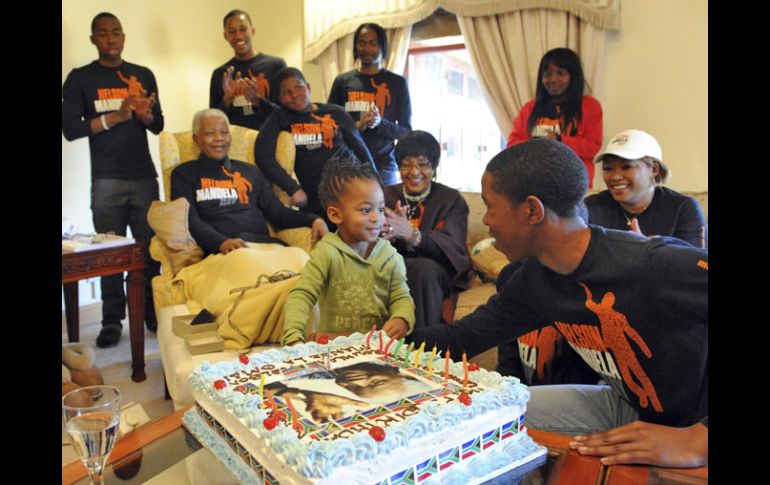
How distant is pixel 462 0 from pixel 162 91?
242 cm

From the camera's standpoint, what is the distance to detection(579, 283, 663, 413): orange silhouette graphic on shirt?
128cm

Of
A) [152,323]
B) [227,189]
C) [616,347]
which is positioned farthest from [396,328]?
[152,323]

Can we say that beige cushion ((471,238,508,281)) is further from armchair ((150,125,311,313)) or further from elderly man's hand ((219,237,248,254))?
elderly man's hand ((219,237,248,254))

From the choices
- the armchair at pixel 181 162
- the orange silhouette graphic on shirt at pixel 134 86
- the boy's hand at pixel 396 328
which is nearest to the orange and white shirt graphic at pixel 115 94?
the orange silhouette graphic on shirt at pixel 134 86

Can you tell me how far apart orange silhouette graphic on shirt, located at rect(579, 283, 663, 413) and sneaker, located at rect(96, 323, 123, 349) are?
3.24m

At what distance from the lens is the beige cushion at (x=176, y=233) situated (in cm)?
307

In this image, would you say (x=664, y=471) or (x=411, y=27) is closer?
(x=664, y=471)

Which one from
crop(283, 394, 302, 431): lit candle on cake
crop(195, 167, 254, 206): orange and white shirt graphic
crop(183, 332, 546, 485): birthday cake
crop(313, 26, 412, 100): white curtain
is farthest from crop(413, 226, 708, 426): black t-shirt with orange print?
crop(313, 26, 412, 100): white curtain

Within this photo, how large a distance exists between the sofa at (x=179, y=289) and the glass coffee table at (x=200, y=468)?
31.9 inches

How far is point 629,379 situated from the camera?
1328 mm

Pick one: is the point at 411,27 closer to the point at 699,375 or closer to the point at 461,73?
the point at 461,73

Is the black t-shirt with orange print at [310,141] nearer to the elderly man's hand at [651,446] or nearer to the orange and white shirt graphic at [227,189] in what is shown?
the orange and white shirt graphic at [227,189]

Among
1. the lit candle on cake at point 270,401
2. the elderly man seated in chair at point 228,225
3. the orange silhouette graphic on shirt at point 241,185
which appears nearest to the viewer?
the lit candle on cake at point 270,401
